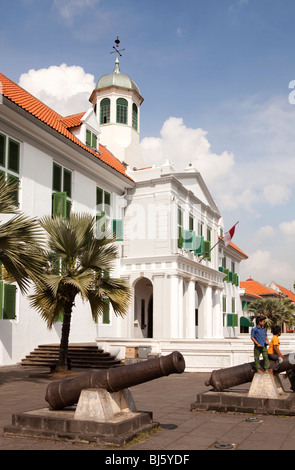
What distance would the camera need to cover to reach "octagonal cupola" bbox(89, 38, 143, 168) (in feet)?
114

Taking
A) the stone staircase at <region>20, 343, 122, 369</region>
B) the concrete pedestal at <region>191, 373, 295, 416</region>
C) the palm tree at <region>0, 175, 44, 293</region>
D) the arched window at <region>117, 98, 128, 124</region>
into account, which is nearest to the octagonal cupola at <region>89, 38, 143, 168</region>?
the arched window at <region>117, 98, 128, 124</region>

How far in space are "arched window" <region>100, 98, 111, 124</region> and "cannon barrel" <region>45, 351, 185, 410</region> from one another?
3008 centimetres

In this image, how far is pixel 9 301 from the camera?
721 inches

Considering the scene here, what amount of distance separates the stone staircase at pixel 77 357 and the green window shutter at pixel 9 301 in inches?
77.2

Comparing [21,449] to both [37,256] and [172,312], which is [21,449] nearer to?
[37,256]

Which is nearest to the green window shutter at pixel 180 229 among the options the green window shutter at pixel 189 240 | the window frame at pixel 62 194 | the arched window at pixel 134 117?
the green window shutter at pixel 189 240

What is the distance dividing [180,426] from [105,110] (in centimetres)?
3047

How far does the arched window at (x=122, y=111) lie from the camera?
35438 mm

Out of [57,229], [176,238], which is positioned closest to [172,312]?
[176,238]

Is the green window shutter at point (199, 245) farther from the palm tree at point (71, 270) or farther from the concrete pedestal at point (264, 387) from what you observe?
the concrete pedestal at point (264, 387)

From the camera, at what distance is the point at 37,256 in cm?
1211

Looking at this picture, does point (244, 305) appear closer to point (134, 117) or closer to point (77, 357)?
point (134, 117)

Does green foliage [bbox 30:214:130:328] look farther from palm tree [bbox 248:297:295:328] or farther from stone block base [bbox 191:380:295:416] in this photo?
palm tree [bbox 248:297:295:328]

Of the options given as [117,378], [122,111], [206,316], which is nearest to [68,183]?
[206,316]
